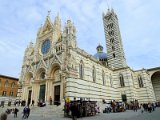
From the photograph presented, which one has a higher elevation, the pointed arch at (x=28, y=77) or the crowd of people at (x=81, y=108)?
the pointed arch at (x=28, y=77)

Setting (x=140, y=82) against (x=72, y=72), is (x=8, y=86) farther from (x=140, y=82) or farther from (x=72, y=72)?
(x=140, y=82)

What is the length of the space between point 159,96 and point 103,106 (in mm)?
29416

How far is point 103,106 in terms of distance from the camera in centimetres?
2000

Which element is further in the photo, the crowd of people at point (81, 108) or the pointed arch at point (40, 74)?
the pointed arch at point (40, 74)

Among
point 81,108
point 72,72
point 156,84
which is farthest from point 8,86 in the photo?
point 156,84

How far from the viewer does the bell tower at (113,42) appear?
3566cm

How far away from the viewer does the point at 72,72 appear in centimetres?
2034

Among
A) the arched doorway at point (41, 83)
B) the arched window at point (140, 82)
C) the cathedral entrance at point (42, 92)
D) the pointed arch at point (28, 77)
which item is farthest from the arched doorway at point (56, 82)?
the arched window at point (140, 82)

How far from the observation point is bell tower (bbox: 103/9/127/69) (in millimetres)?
35659

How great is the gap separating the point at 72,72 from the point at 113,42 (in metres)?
22.4

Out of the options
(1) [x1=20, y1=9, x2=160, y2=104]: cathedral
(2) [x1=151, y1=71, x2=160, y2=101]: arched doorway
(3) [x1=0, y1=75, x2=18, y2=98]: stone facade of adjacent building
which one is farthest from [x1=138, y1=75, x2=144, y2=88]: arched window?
(3) [x1=0, y1=75, x2=18, y2=98]: stone facade of adjacent building

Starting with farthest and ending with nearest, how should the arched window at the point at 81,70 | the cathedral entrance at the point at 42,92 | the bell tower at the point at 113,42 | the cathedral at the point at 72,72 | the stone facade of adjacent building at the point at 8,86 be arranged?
the bell tower at the point at 113,42, the stone facade of adjacent building at the point at 8,86, the cathedral entrance at the point at 42,92, the arched window at the point at 81,70, the cathedral at the point at 72,72

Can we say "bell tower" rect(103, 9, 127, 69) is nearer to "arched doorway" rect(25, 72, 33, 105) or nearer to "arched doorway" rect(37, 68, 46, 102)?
"arched doorway" rect(37, 68, 46, 102)

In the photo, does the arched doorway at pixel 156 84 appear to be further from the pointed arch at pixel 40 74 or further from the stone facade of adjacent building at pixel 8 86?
the stone facade of adjacent building at pixel 8 86
